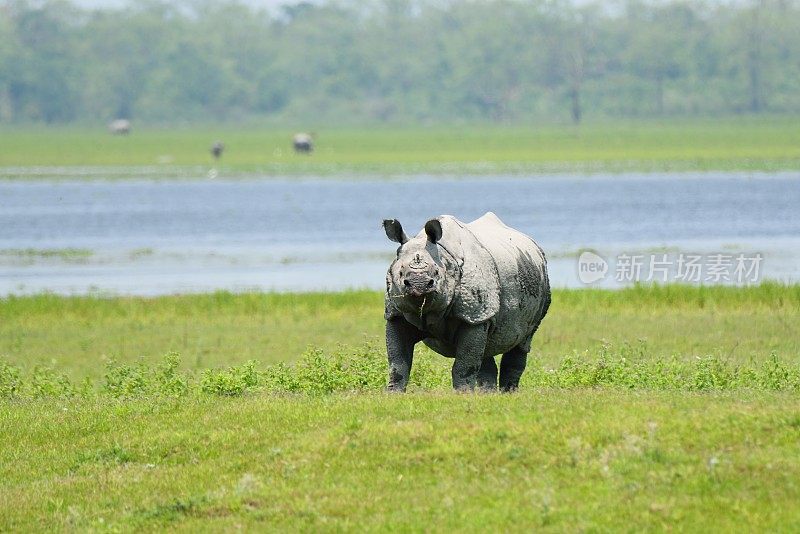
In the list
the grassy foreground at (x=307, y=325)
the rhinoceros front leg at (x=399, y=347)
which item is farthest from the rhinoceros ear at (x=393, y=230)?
the grassy foreground at (x=307, y=325)

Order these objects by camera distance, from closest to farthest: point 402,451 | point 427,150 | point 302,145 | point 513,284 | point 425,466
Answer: point 425,466
point 402,451
point 513,284
point 427,150
point 302,145

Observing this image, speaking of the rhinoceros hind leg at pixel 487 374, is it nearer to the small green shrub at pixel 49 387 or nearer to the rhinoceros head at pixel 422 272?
the rhinoceros head at pixel 422 272

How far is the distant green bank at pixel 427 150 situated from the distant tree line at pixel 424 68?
9.94m

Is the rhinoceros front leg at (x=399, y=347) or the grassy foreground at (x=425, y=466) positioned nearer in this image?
the grassy foreground at (x=425, y=466)

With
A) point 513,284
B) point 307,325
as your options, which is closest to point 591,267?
point 307,325

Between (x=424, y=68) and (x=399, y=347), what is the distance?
130469mm

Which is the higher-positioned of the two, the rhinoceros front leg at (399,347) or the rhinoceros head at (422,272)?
the rhinoceros head at (422,272)

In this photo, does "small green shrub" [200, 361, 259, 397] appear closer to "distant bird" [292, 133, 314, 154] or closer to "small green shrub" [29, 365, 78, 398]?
→ "small green shrub" [29, 365, 78, 398]

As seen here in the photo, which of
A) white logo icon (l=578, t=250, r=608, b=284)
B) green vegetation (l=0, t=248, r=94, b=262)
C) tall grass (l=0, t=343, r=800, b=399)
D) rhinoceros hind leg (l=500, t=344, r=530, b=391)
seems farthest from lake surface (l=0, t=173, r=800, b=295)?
rhinoceros hind leg (l=500, t=344, r=530, b=391)

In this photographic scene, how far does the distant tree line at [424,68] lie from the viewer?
432 feet

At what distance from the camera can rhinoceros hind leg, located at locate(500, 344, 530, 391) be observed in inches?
620

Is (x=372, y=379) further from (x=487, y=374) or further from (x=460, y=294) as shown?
(x=460, y=294)

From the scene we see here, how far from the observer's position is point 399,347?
14.1 metres

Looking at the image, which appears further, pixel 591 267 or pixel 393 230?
pixel 591 267
